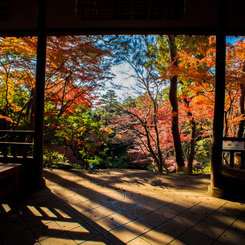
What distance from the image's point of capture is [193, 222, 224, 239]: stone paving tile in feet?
6.46

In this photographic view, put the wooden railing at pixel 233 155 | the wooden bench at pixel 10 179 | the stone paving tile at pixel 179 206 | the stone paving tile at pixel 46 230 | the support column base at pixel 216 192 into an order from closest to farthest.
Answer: the stone paving tile at pixel 46 230, the stone paving tile at pixel 179 206, the wooden bench at pixel 10 179, the wooden railing at pixel 233 155, the support column base at pixel 216 192

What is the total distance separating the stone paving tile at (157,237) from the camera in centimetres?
180

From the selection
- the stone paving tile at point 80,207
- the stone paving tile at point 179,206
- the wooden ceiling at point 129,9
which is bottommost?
the stone paving tile at point 80,207

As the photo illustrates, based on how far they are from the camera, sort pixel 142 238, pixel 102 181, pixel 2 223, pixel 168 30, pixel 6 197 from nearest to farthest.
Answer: pixel 142 238
pixel 2 223
pixel 6 197
pixel 168 30
pixel 102 181

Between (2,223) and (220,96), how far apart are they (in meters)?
4.37

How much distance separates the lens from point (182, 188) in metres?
3.91

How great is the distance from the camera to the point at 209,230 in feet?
6.73

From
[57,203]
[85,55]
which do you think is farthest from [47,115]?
[57,203]

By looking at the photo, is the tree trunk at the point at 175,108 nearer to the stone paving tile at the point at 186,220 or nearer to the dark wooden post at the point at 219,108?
the dark wooden post at the point at 219,108

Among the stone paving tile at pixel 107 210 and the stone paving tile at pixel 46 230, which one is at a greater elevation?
the stone paving tile at pixel 46 230

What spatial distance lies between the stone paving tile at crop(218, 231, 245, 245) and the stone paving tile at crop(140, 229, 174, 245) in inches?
25.8

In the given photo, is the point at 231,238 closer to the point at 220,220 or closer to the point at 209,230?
the point at 209,230

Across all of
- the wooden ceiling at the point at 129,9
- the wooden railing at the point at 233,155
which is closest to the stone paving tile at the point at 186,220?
the wooden railing at the point at 233,155

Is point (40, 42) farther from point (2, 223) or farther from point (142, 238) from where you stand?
point (142, 238)
